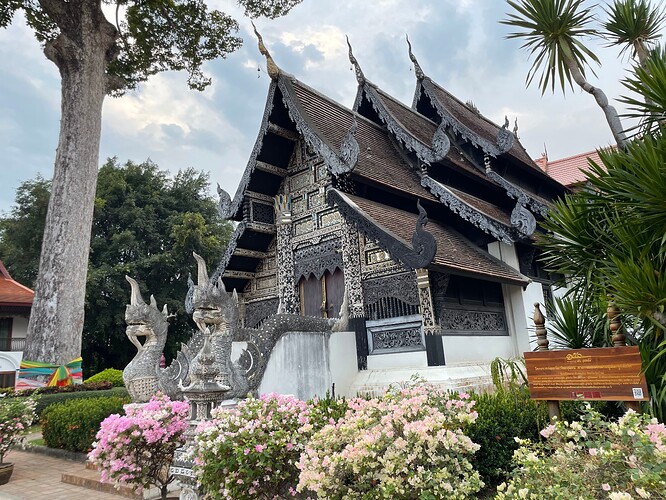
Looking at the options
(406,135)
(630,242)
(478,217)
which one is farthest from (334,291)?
(630,242)

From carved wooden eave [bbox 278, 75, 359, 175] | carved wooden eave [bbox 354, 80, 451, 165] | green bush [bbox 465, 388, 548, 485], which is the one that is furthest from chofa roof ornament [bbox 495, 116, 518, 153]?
Result: green bush [bbox 465, 388, 548, 485]

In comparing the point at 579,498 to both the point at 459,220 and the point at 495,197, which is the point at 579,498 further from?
the point at 495,197

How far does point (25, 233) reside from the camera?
24609 millimetres

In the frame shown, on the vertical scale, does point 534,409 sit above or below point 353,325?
below

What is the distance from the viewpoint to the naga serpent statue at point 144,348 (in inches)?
264

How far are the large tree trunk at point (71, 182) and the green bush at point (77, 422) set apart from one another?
4026 millimetres

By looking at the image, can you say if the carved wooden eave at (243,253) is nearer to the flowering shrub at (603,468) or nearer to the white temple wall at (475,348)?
the white temple wall at (475,348)

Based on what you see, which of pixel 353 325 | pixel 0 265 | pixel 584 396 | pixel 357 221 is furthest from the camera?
pixel 0 265

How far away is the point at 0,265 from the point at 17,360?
16.1 ft

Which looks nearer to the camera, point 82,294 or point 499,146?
point 499,146

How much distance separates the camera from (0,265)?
22906 millimetres

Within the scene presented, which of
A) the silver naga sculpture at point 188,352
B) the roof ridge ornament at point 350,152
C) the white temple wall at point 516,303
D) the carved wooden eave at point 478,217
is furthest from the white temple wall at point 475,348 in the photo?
the roof ridge ornament at point 350,152

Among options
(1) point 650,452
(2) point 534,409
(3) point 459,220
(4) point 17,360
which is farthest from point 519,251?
(4) point 17,360

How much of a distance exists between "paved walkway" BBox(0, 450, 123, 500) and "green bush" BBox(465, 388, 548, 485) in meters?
3.98
